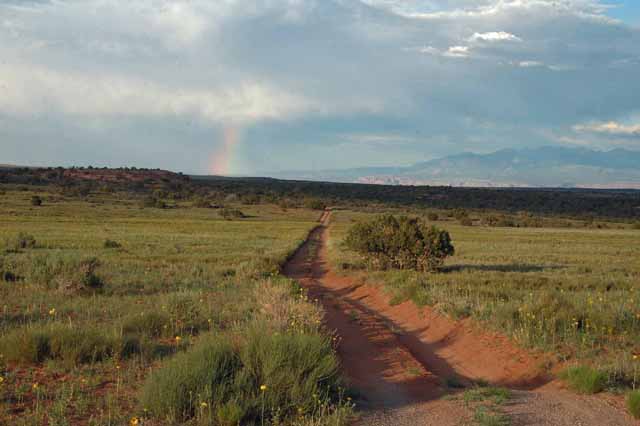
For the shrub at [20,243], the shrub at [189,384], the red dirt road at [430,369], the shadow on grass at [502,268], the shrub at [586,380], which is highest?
the shrub at [189,384]

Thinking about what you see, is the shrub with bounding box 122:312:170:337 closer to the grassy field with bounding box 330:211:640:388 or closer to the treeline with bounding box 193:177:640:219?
the grassy field with bounding box 330:211:640:388

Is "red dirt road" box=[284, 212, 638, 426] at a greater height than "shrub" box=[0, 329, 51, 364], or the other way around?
"shrub" box=[0, 329, 51, 364]

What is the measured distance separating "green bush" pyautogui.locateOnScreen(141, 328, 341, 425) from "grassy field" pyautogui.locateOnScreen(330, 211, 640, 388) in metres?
4.17

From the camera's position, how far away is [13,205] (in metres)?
65.5

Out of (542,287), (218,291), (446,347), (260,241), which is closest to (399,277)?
(542,287)

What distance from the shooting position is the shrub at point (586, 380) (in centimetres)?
795

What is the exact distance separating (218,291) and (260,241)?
2128 cm

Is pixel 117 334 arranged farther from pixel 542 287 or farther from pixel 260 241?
pixel 260 241

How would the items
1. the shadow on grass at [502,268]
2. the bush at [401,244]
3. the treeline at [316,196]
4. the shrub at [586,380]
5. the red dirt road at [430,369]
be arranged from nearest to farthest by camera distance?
the red dirt road at [430,369] → the shrub at [586,380] → the bush at [401,244] → the shadow on grass at [502,268] → the treeline at [316,196]

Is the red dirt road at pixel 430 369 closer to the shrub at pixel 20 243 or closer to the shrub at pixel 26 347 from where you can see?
the shrub at pixel 26 347

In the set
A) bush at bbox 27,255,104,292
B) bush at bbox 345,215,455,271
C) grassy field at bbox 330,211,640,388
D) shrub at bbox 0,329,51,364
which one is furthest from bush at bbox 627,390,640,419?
bush at bbox 345,215,455,271

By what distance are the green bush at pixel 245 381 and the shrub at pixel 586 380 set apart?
341 cm

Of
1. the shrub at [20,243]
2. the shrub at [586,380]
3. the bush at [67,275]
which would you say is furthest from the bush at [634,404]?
the shrub at [20,243]

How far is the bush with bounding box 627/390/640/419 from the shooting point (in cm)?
697
